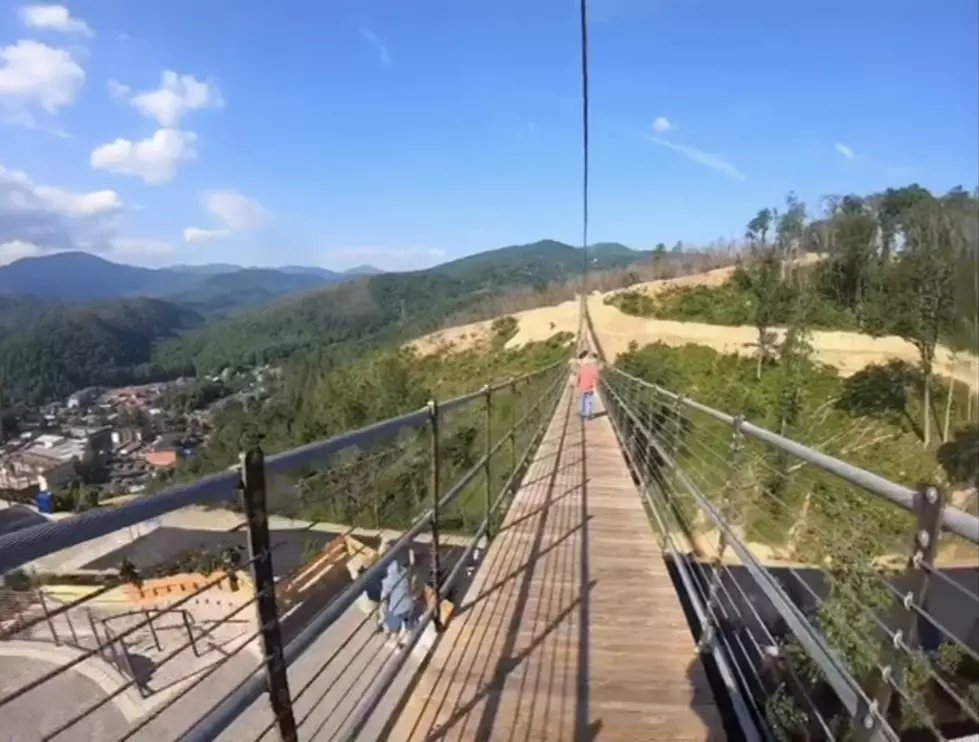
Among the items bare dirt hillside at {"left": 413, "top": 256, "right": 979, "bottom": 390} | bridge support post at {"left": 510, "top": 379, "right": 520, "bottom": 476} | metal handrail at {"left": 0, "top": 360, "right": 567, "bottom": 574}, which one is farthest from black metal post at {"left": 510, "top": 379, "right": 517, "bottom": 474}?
bare dirt hillside at {"left": 413, "top": 256, "right": 979, "bottom": 390}

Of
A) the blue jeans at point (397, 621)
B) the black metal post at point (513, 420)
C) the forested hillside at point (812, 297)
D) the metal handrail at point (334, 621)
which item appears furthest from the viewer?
the forested hillside at point (812, 297)

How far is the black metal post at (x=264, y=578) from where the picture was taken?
1.00 meters

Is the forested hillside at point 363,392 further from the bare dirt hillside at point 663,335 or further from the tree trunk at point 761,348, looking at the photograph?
the tree trunk at point 761,348

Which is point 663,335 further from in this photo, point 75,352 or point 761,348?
point 75,352

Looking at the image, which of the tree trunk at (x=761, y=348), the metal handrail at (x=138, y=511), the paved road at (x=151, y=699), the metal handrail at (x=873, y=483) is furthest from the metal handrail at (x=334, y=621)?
the tree trunk at (x=761, y=348)

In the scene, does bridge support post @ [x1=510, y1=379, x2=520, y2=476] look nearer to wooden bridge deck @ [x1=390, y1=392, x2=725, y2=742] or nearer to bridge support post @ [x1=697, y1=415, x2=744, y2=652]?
wooden bridge deck @ [x1=390, y1=392, x2=725, y2=742]

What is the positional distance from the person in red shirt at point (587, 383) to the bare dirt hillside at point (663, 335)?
27.1 feet

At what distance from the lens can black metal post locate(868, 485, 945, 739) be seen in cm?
86

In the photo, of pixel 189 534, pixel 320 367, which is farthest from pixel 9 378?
pixel 189 534

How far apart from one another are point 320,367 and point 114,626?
4255cm

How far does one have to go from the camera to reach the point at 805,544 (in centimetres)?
1469

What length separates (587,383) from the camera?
883cm

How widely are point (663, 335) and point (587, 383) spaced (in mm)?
24715

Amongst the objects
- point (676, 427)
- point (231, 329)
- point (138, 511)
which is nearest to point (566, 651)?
point (676, 427)
